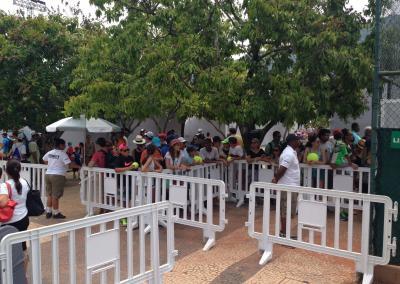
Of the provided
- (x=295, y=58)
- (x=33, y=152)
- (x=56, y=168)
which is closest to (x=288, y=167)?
(x=295, y=58)

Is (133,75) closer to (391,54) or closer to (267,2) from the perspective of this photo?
(267,2)

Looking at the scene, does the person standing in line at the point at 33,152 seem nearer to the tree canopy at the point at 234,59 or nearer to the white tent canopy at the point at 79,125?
the white tent canopy at the point at 79,125

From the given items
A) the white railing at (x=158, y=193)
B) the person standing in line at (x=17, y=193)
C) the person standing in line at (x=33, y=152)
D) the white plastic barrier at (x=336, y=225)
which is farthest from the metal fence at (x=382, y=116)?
the person standing in line at (x=33, y=152)

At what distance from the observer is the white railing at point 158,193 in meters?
6.71

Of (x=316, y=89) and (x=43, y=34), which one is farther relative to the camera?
(x=43, y=34)

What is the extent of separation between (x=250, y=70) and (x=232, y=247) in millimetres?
3979

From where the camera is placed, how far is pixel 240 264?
6000 millimetres

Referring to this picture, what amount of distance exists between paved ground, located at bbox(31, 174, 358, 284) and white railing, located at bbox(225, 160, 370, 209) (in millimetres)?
1833

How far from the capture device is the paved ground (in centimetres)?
549

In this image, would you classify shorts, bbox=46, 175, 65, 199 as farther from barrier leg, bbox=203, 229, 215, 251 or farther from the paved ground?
barrier leg, bbox=203, 229, 215, 251

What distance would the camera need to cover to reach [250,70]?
359 inches

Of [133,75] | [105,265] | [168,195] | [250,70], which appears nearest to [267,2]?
[250,70]

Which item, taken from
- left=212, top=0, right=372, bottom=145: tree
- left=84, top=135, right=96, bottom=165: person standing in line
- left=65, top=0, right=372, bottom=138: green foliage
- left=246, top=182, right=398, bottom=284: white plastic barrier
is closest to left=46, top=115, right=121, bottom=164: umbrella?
left=65, top=0, right=372, bottom=138: green foliage

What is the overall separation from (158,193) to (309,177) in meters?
3.23
